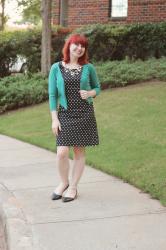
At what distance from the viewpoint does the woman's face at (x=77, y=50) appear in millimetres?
6121

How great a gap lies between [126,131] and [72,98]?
3.81m

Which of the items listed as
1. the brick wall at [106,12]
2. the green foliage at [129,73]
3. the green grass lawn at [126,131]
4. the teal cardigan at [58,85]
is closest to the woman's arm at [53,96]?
the teal cardigan at [58,85]

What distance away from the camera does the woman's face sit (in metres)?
6.12

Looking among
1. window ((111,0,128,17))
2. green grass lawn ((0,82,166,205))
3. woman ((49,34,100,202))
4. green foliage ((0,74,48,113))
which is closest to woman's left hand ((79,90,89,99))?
woman ((49,34,100,202))

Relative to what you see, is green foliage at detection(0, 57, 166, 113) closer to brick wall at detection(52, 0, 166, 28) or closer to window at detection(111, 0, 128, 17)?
brick wall at detection(52, 0, 166, 28)

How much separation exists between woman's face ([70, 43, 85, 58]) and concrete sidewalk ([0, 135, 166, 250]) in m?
1.53

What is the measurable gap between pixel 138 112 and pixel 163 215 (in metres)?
5.64

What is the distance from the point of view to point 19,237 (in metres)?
5.21

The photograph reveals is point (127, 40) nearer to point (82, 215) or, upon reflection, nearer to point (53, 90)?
point (53, 90)

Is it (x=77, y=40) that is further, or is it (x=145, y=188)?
(x=145, y=188)

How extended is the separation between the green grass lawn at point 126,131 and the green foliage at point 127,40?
3.27 m

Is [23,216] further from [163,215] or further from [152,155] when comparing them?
[152,155]

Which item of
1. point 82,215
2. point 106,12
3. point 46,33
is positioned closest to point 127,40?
point 106,12

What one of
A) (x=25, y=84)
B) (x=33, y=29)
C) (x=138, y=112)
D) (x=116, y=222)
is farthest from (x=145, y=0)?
(x=116, y=222)
